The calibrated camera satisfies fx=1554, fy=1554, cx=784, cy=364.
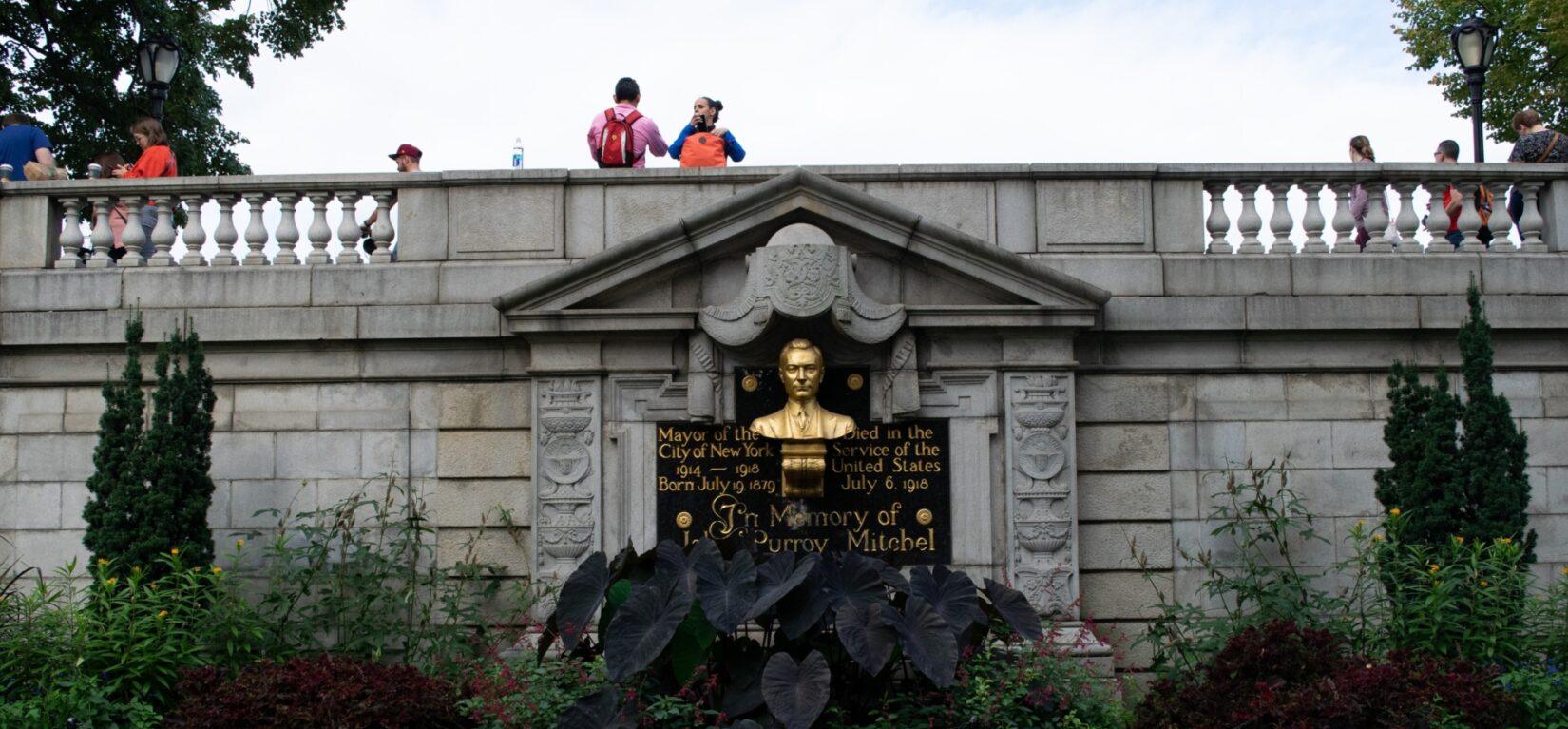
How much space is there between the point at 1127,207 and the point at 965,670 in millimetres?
4233

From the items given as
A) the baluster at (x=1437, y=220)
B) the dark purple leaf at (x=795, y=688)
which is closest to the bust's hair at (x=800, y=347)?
the dark purple leaf at (x=795, y=688)

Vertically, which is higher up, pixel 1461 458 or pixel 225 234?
pixel 225 234

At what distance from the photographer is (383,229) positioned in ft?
39.7

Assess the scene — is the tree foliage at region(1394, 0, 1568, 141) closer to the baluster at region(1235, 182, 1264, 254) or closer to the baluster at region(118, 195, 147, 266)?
the baluster at region(1235, 182, 1264, 254)

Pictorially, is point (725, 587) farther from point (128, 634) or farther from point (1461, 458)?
point (1461, 458)

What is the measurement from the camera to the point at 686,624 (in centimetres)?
942

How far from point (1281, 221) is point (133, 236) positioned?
896 cm

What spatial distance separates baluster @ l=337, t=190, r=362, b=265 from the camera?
39.7 feet

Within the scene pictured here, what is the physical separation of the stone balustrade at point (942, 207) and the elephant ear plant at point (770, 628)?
10.6 feet

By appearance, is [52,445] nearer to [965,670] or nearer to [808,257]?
[808,257]

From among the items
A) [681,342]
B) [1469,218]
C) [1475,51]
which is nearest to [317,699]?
[681,342]

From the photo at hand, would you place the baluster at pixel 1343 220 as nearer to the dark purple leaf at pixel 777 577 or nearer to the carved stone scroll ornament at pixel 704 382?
the carved stone scroll ornament at pixel 704 382

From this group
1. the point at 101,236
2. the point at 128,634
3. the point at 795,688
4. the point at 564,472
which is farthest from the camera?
the point at 101,236

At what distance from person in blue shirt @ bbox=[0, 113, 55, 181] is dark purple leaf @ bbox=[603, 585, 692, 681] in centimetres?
747
